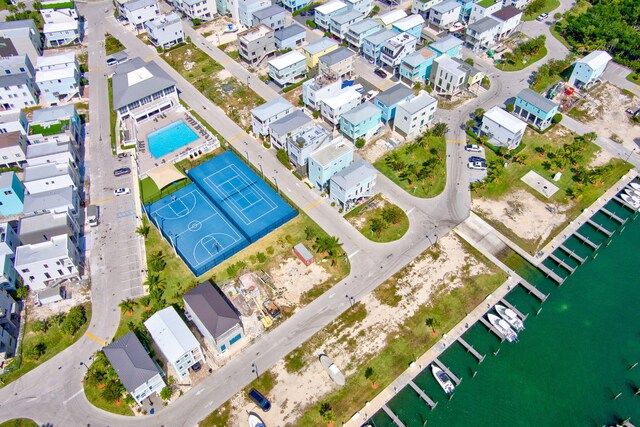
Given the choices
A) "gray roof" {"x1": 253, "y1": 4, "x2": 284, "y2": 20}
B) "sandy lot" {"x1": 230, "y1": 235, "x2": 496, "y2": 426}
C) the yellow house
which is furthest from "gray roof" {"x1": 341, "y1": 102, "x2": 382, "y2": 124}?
"gray roof" {"x1": 253, "y1": 4, "x2": 284, "y2": 20}

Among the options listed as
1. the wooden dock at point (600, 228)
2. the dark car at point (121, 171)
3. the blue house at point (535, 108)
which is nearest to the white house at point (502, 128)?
the blue house at point (535, 108)

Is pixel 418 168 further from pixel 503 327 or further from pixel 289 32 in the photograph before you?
pixel 289 32

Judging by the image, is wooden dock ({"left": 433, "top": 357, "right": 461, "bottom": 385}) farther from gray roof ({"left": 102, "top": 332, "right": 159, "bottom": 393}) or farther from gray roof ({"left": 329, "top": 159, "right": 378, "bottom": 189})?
gray roof ({"left": 102, "top": 332, "right": 159, "bottom": 393})

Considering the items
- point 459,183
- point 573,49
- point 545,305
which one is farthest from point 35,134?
point 573,49

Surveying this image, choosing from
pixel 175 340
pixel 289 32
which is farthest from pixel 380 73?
pixel 175 340

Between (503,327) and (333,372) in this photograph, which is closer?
(333,372)

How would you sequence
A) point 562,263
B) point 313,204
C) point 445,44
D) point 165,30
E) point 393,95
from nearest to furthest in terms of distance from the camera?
point 562,263, point 313,204, point 393,95, point 445,44, point 165,30

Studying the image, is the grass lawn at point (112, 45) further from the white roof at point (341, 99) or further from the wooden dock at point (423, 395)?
the wooden dock at point (423, 395)
